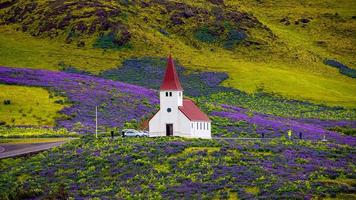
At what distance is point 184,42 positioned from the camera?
14988 centimetres

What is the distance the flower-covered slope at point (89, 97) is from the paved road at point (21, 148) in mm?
10814

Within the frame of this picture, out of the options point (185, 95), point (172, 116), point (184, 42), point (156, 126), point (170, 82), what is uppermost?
point (184, 42)

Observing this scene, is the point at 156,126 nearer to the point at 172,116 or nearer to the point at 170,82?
the point at 172,116

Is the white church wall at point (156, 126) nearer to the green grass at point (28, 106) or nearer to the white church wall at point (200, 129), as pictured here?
the white church wall at point (200, 129)

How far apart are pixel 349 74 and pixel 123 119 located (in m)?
74.8

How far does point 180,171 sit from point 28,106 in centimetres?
3478

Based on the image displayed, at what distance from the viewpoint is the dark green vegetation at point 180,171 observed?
5044cm

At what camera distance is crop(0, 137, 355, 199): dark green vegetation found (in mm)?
50438

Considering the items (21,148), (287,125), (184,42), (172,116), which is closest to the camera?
(21,148)

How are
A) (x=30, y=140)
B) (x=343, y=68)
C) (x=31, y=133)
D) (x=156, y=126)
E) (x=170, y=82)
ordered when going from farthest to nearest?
(x=343, y=68) → (x=31, y=133) → (x=156, y=126) → (x=170, y=82) → (x=30, y=140)

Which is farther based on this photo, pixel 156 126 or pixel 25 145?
pixel 156 126

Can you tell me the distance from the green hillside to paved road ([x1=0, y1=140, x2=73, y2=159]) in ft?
197

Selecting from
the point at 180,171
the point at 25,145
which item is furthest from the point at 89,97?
the point at 180,171

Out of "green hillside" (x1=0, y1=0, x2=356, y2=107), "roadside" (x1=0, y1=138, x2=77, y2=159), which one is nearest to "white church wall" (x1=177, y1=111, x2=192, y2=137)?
"roadside" (x1=0, y1=138, x2=77, y2=159)
